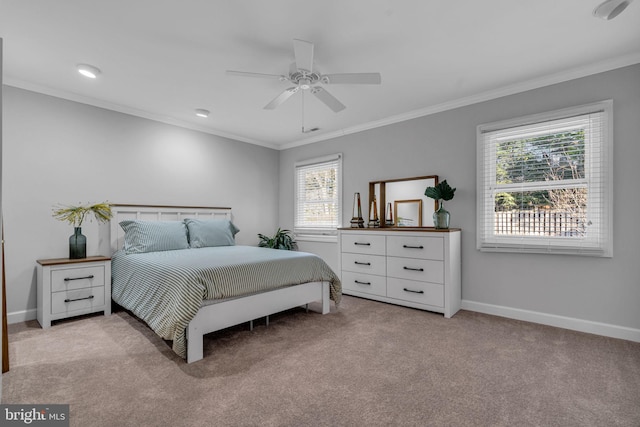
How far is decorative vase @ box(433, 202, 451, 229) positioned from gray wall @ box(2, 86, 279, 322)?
120 inches

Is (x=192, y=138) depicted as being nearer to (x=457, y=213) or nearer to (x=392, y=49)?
(x=392, y=49)

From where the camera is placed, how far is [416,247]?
11.4 ft

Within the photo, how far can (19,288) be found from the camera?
10.2ft

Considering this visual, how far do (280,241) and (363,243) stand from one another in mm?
1765

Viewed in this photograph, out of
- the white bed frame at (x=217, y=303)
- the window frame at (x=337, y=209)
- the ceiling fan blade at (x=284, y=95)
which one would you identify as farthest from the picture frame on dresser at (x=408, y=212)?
the ceiling fan blade at (x=284, y=95)

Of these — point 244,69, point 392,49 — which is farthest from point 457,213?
point 244,69

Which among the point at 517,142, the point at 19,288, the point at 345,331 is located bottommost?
the point at 345,331

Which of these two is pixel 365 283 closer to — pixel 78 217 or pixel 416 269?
pixel 416 269

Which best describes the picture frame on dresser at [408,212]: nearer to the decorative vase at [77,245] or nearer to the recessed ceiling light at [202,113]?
the recessed ceiling light at [202,113]

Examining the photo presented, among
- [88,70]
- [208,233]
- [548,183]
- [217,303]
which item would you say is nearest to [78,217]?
[208,233]

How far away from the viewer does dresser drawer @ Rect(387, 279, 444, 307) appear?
3328 mm

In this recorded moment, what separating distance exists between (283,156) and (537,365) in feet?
15.0

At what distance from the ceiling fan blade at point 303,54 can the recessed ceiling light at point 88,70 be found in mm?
1922

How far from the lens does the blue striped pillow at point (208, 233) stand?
3.92 metres
